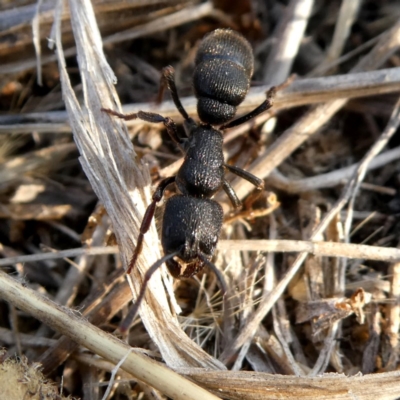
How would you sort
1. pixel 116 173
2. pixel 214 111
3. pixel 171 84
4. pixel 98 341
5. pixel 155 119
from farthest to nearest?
pixel 214 111, pixel 171 84, pixel 155 119, pixel 116 173, pixel 98 341

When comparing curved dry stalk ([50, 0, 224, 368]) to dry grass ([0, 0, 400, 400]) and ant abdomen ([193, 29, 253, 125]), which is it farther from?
ant abdomen ([193, 29, 253, 125])

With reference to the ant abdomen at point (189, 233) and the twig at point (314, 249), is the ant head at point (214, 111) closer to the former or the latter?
the ant abdomen at point (189, 233)

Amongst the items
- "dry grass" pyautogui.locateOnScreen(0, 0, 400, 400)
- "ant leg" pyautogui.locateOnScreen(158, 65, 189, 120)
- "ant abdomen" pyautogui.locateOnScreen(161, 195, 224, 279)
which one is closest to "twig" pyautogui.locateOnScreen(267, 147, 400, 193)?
"dry grass" pyautogui.locateOnScreen(0, 0, 400, 400)

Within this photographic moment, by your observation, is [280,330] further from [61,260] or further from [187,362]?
[61,260]

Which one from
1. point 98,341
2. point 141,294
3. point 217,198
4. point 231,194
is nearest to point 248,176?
point 231,194

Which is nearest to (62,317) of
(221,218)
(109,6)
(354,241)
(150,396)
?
(150,396)

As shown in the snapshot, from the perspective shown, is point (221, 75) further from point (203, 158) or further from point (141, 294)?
point (141, 294)

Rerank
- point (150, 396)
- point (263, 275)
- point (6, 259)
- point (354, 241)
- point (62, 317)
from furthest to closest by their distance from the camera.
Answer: point (354, 241) < point (263, 275) < point (6, 259) < point (150, 396) < point (62, 317)

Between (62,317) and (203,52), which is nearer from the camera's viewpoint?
(62,317)
